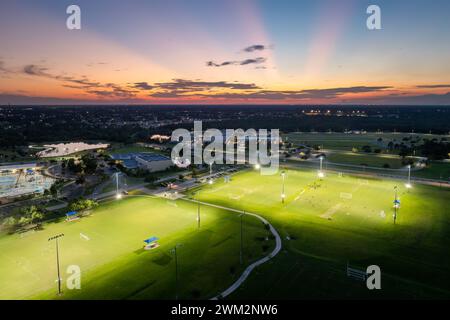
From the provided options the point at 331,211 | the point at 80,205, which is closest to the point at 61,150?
the point at 80,205

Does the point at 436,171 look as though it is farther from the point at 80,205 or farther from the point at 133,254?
the point at 80,205

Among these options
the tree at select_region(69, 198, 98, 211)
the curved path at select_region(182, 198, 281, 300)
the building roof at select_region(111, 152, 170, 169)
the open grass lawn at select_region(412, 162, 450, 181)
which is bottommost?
the curved path at select_region(182, 198, 281, 300)

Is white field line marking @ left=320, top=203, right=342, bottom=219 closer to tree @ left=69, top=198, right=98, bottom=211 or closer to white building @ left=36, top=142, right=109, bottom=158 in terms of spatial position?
tree @ left=69, top=198, right=98, bottom=211

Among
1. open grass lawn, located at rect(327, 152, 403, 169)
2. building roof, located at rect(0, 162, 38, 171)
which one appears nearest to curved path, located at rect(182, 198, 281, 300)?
open grass lawn, located at rect(327, 152, 403, 169)

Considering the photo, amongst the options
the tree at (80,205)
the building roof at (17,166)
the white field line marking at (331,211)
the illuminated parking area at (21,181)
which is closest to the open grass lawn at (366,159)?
the white field line marking at (331,211)

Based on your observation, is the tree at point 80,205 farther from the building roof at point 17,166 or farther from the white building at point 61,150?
the white building at point 61,150
